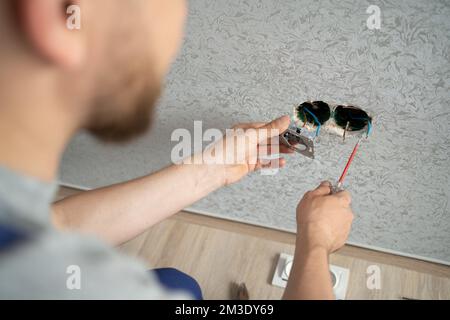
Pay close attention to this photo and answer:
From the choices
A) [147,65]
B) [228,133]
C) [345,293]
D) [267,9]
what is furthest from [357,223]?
[147,65]

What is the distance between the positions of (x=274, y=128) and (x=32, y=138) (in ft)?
1.49

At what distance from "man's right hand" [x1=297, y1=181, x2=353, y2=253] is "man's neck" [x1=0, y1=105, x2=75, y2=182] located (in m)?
0.41

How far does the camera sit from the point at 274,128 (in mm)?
781

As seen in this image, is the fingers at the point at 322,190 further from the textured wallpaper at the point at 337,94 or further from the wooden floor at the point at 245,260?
the wooden floor at the point at 245,260

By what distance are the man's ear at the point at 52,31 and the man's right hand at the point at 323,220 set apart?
18.2 inches

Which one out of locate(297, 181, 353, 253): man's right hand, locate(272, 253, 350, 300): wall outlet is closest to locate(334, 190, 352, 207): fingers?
locate(297, 181, 353, 253): man's right hand

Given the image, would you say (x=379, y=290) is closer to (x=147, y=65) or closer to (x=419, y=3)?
(x=419, y=3)

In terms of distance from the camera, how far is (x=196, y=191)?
2.72 feet

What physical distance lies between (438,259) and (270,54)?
2.30ft

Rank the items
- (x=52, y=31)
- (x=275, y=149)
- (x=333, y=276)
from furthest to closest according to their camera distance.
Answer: (x=333, y=276)
(x=275, y=149)
(x=52, y=31)

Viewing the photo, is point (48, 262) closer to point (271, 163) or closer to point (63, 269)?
point (63, 269)

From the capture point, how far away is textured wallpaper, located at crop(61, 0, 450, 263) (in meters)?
0.63

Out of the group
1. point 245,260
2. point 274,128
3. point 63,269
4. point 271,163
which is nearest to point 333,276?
point 245,260

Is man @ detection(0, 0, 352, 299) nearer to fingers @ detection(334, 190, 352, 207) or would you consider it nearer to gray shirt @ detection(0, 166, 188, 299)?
gray shirt @ detection(0, 166, 188, 299)
